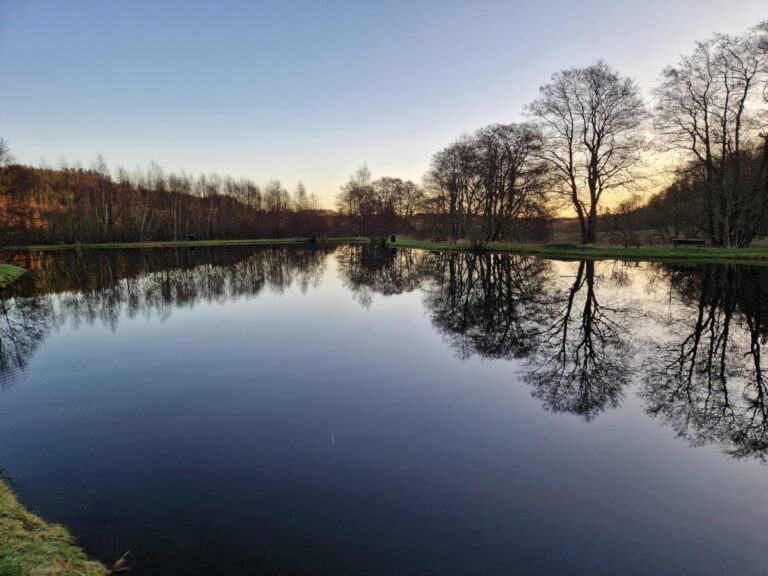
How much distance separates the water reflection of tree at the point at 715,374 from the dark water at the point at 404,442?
0.15ft

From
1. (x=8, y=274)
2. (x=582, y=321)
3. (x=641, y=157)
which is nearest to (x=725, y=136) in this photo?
(x=641, y=157)

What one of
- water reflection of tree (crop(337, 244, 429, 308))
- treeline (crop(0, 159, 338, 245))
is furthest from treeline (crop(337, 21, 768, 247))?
treeline (crop(0, 159, 338, 245))

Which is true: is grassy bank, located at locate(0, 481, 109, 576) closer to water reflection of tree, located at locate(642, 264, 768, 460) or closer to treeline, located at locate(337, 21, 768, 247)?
water reflection of tree, located at locate(642, 264, 768, 460)

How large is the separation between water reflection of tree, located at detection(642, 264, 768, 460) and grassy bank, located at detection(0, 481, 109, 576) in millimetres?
7108

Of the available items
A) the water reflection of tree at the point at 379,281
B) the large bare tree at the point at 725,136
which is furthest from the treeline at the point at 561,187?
the water reflection of tree at the point at 379,281

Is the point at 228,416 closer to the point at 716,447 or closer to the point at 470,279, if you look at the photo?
the point at 716,447

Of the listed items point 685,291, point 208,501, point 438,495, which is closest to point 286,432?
point 208,501

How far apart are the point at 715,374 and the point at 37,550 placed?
10251 millimetres

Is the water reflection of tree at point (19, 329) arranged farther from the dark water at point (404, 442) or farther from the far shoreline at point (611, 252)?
the far shoreline at point (611, 252)

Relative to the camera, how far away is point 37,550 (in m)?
3.18

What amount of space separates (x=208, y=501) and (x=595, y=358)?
798 centimetres

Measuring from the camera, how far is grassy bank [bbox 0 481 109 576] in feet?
9.79

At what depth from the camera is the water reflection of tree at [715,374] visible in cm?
548

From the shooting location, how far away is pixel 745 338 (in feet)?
30.9
